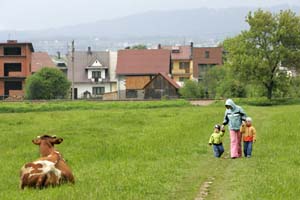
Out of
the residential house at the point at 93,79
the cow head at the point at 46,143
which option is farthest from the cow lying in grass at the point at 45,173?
the residential house at the point at 93,79

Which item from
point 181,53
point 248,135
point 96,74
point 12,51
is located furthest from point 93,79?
point 248,135

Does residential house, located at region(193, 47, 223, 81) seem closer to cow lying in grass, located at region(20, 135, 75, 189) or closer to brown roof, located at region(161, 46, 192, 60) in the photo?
brown roof, located at region(161, 46, 192, 60)

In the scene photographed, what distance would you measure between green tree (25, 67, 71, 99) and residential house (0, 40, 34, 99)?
12597mm

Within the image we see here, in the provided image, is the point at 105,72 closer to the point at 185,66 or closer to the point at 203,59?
the point at 185,66

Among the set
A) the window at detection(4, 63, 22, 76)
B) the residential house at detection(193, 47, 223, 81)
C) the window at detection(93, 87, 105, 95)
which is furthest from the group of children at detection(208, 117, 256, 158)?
the residential house at detection(193, 47, 223, 81)

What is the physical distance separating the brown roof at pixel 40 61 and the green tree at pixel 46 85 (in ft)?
61.6

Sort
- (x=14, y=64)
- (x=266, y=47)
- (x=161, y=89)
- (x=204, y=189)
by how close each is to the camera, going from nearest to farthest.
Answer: (x=204, y=189)
(x=266, y=47)
(x=161, y=89)
(x=14, y=64)

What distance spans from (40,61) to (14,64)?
1280 cm

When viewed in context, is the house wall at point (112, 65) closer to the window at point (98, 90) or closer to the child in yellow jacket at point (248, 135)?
the window at point (98, 90)

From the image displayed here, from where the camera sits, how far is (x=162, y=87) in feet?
296

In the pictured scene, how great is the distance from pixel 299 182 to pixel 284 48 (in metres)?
52.0

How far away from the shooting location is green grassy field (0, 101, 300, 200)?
47.7 ft

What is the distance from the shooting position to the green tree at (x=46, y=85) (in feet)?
274

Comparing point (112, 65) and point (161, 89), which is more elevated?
point (112, 65)
